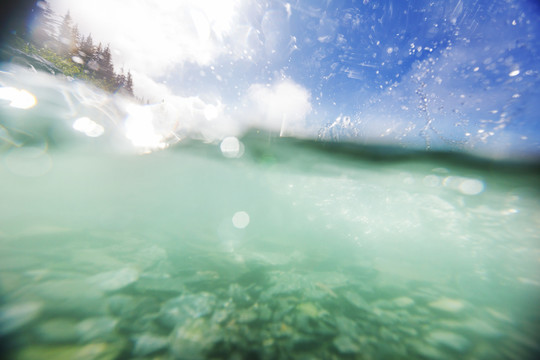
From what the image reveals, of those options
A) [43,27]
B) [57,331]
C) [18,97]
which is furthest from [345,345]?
[43,27]

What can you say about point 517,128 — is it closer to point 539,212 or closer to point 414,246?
point 539,212

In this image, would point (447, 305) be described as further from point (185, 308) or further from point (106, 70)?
point (106, 70)

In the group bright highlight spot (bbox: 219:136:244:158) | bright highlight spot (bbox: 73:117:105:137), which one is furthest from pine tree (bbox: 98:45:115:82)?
bright highlight spot (bbox: 219:136:244:158)

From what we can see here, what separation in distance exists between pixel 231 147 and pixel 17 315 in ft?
35.9

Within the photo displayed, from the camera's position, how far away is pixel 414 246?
130 ft

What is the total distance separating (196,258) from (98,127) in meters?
11.3

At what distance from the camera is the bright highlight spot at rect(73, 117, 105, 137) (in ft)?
35.4

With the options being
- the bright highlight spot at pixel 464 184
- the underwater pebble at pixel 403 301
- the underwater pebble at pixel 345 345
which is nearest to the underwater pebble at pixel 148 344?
the underwater pebble at pixel 345 345

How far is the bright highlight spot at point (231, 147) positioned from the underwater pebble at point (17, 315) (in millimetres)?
9049

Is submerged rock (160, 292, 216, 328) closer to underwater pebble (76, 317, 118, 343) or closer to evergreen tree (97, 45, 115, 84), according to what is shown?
underwater pebble (76, 317, 118, 343)

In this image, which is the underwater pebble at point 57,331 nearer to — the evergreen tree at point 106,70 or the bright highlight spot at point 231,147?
the bright highlight spot at point 231,147

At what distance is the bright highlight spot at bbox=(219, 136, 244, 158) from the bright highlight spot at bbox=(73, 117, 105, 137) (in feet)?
24.7

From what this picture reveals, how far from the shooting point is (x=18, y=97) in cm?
838

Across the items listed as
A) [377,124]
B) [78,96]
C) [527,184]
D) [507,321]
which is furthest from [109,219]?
[527,184]
